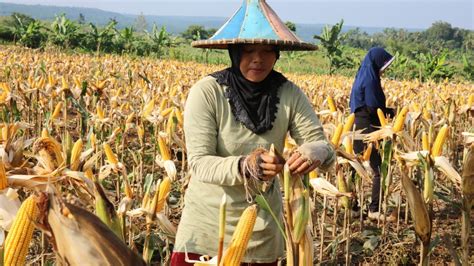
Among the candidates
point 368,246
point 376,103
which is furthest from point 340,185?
point 376,103

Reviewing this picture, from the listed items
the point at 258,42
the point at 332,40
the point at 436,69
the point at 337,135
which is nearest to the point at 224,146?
the point at 258,42

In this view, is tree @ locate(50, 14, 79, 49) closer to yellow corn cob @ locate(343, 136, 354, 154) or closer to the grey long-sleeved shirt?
yellow corn cob @ locate(343, 136, 354, 154)

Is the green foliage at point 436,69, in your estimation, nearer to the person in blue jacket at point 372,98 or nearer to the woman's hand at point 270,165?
the person in blue jacket at point 372,98

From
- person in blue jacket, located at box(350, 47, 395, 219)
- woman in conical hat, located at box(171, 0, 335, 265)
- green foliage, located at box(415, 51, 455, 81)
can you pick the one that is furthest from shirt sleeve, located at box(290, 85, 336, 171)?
green foliage, located at box(415, 51, 455, 81)

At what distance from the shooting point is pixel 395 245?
4129 mm

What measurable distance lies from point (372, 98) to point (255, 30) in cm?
320

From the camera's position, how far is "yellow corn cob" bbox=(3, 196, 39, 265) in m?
1.19

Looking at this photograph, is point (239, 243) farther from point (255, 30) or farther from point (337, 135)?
point (337, 135)

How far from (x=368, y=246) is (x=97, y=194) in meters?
3.29

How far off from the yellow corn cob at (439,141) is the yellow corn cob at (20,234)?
7.12 feet

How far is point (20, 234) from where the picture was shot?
3.96 feet

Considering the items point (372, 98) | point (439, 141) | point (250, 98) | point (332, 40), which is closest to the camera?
point (250, 98)

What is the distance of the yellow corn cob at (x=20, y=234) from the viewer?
1190mm

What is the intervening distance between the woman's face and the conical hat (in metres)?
0.04
